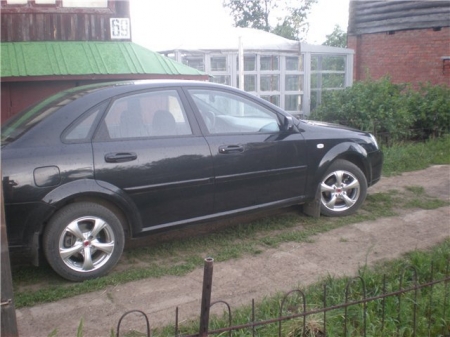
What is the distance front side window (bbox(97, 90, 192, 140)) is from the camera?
4781mm

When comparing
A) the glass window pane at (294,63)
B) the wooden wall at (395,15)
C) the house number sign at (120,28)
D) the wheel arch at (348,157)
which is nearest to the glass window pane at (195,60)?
the glass window pane at (294,63)

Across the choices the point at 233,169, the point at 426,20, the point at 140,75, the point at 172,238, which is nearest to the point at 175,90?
the point at 233,169

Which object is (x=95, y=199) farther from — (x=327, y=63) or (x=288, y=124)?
(x=327, y=63)

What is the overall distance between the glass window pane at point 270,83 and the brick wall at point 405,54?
3005 mm

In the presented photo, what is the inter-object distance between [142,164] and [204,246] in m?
1.13

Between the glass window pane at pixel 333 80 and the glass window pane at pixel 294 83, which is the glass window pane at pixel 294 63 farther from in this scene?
the glass window pane at pixel 333 80

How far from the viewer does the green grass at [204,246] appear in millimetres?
4477

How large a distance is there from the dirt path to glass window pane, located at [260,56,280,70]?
23.4 feet

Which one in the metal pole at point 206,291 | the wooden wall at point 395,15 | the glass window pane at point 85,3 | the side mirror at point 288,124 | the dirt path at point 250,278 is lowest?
the dirt path at point 250,278

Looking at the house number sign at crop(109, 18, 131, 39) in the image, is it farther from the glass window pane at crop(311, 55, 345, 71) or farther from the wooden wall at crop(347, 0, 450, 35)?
the wooden wall at crop(347, 0, 450, 35)

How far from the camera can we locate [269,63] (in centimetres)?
1284

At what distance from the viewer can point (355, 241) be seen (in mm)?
5480

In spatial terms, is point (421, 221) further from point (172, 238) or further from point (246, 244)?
point (172, 238)

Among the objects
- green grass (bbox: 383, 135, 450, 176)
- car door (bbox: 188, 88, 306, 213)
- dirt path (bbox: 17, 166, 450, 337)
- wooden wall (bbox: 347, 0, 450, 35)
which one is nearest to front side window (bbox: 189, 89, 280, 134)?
car door (bbox: 188, 88, 306, 213)
